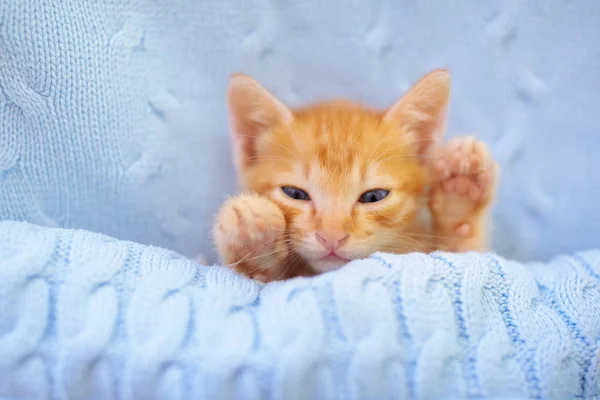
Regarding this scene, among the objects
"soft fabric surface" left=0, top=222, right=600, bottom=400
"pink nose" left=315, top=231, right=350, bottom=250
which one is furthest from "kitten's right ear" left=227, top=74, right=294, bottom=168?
"soft fabric surface" left=0, top=222, right=600, bottom=400

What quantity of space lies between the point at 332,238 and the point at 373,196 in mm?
143

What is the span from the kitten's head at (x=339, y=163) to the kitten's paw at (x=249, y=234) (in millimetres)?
57

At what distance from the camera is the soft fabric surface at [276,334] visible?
26.6 inches

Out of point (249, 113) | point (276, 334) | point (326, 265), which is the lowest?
point (276, 334)

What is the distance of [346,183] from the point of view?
3.20 ft

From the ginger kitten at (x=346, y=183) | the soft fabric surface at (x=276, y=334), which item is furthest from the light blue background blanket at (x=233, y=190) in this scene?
the ginger kitten at (x=346, y=183)

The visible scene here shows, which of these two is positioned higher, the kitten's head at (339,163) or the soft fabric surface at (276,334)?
the kitten's head at (339,163)

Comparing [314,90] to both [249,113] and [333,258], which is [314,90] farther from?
[333,258]

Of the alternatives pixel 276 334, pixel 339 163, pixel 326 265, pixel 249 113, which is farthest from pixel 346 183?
pixel 276 334

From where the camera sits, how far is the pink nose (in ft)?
2.98

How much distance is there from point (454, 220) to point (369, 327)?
1.36ft

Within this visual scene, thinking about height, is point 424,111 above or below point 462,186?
above

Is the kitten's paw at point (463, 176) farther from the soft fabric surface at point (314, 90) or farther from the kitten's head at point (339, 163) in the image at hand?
the soft fabric surface at point (314, 90)

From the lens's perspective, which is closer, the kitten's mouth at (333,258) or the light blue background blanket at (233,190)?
the light blue background blanket at (233,190)
